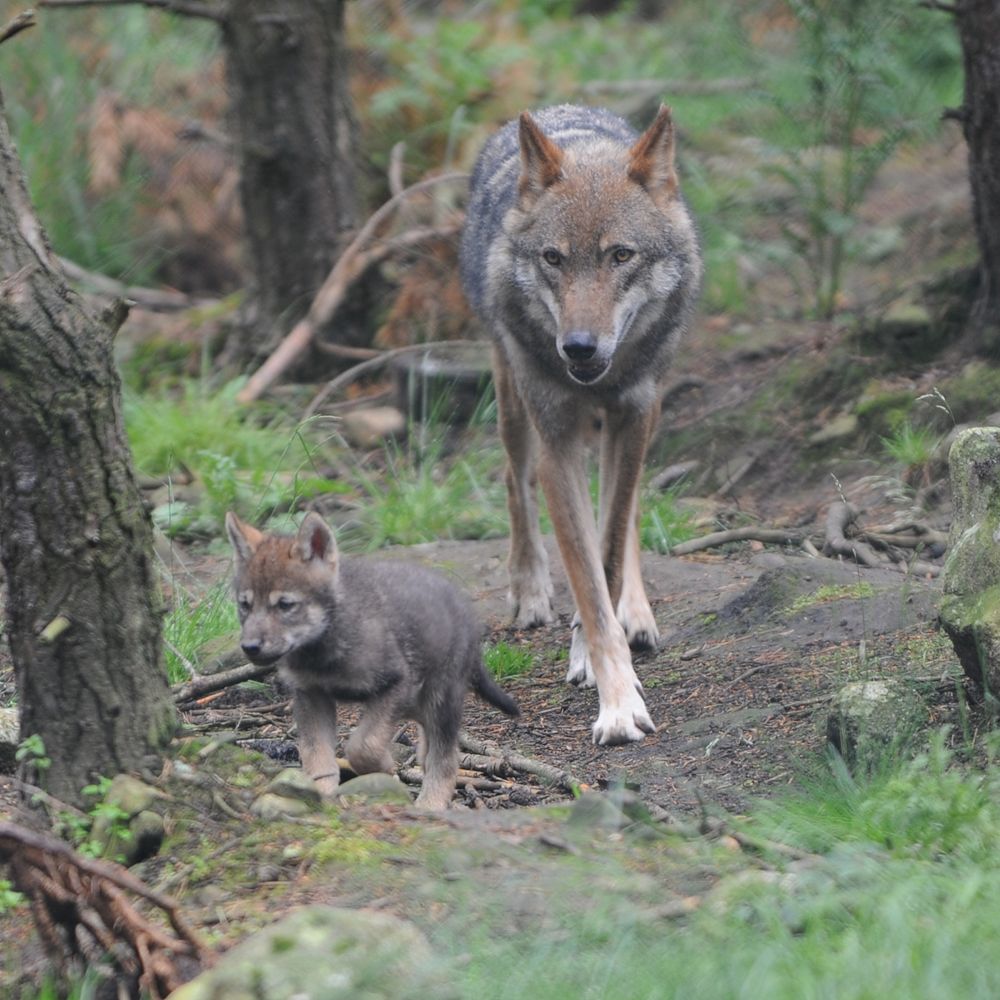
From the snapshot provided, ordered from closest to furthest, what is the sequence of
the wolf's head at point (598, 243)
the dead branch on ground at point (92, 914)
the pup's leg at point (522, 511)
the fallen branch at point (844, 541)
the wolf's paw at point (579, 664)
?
the dead branch on ground at point (92, 914) → the wolf's head at point (598, 243) → the wolf's paw at point (579, 664) → the fallen branch at point (844, 541) → the pup's leg at point (522, 511)

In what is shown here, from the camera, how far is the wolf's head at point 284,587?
14.6 feet

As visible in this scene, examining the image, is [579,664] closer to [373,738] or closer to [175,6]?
[373,738]

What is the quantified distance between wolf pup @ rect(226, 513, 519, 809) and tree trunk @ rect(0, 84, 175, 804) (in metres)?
0.54

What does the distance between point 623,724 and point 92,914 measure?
2481 millimetres

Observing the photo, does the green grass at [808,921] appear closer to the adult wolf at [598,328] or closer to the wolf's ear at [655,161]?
the adult wolf at [598,328]

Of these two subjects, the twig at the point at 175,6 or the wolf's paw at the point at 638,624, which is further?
the twig at the point at 175,6

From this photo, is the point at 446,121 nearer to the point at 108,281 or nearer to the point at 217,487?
the point at 108,281

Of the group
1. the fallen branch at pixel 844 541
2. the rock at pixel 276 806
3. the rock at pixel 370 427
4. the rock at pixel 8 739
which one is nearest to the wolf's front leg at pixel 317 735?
the rock at pixel 276 806

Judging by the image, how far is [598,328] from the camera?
18.4 ft

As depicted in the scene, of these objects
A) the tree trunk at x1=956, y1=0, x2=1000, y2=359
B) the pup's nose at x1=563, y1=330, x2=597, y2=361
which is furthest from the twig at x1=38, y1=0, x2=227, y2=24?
the pup's nose at x1=563, y1=330, x2=597, y2=361

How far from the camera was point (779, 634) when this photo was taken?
232 inches

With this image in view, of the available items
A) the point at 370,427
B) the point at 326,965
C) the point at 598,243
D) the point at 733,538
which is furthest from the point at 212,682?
the point at 370,427

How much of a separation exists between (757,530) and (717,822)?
3.75m

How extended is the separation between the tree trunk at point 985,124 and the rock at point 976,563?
3612 millimetres
